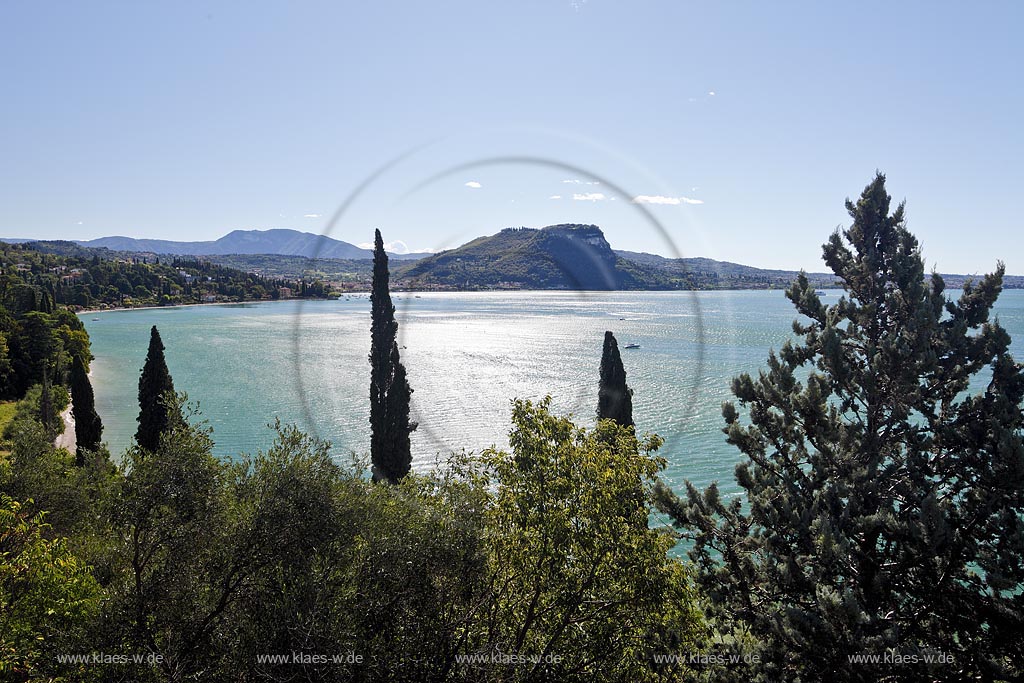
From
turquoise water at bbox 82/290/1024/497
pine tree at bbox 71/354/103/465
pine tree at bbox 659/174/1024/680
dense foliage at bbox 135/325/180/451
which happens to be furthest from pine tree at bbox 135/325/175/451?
pine tree at bbox 659/174/1024/680

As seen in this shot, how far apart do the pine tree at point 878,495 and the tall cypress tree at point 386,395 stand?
21511mm

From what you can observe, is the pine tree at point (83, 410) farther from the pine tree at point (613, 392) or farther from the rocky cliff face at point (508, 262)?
the pine tree at point (613, 392)

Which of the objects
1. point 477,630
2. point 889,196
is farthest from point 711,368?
point 477,630

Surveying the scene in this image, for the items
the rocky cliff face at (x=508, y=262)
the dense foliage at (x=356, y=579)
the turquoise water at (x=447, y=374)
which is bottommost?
the turquoise water at (x=447, y=374)

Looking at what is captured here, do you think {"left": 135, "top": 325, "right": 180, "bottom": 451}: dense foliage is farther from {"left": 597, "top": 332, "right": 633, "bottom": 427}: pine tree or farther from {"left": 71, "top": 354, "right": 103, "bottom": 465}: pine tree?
{"left": 597, "top": 332, "right": 633, "bottom": 427}: pine tree

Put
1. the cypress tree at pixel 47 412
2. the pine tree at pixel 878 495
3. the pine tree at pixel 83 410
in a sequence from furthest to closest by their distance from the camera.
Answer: the cypress tree at pixel 47 412 < the pine tree at pixel 83 410 < the pine tree at pixel 878 495

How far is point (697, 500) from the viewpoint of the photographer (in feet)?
48.3

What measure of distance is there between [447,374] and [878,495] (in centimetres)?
7293

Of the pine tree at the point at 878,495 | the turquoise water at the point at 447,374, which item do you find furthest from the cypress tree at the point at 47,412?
the pine tree at the point at 878,495

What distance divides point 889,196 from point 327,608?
1643cm

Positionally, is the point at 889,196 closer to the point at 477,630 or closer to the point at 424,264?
the point at 477,630

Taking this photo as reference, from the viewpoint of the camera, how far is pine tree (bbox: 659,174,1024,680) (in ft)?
38.0

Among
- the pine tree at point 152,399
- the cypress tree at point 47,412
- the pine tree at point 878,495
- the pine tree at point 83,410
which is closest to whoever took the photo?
the pine tree at point 878,495

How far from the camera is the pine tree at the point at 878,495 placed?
11.6 m
